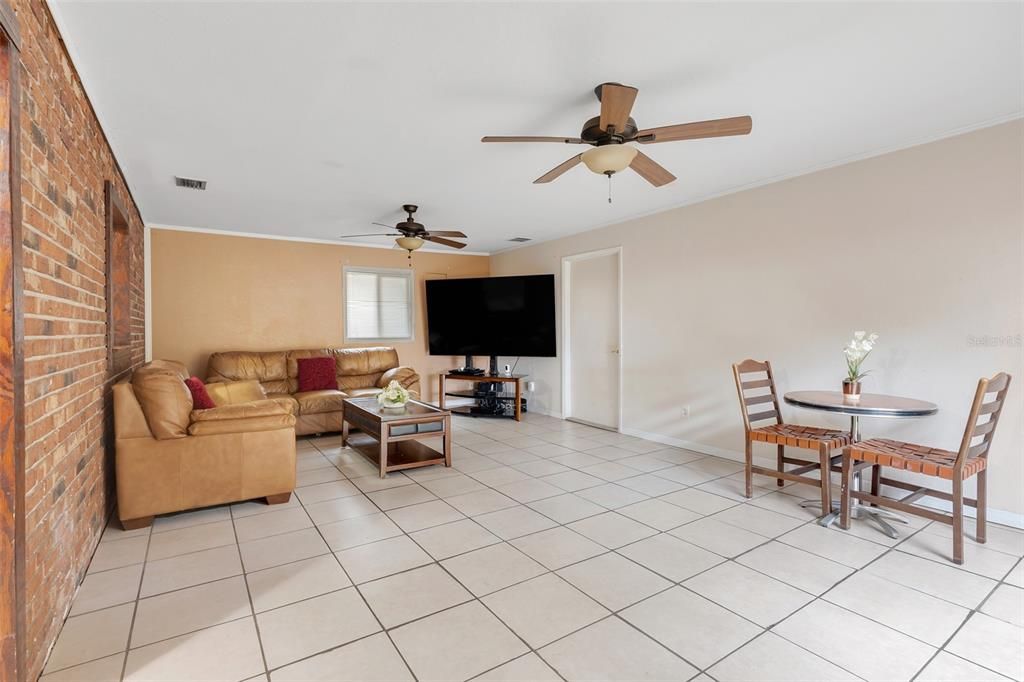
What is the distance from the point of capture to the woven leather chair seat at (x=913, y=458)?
255 cm

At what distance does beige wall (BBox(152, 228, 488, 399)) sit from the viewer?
18.3ft

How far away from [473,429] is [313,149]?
3.58 m

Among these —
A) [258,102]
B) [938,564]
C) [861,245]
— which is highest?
[258,102]

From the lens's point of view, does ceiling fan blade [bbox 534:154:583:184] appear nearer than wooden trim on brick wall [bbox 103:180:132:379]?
Yes

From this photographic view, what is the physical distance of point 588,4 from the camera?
6.03 ft

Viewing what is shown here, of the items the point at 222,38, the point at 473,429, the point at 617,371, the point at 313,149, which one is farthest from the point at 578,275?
the point at 222,38

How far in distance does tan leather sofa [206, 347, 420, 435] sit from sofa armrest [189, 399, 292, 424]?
169 cm

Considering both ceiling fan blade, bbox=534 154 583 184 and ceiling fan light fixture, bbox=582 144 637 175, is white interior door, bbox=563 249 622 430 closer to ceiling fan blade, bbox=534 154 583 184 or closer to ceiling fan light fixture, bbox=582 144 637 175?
ceiling fan blade, bbox=534 154 583 184

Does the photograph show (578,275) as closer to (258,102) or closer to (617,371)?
(617,371)

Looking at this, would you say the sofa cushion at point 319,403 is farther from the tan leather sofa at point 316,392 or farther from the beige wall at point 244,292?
the beige wall at point 244,292

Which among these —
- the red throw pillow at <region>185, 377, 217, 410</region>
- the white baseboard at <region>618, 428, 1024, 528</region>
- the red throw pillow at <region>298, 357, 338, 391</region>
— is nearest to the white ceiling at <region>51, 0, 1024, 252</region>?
the red throw pillow at <region>185, 377, 217, 410</region>

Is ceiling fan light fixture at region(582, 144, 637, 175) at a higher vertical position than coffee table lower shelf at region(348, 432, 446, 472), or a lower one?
higher

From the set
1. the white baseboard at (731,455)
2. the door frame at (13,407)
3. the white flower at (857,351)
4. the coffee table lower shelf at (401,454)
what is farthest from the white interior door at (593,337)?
the door frame at (13,407)

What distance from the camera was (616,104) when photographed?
2.16 meters
